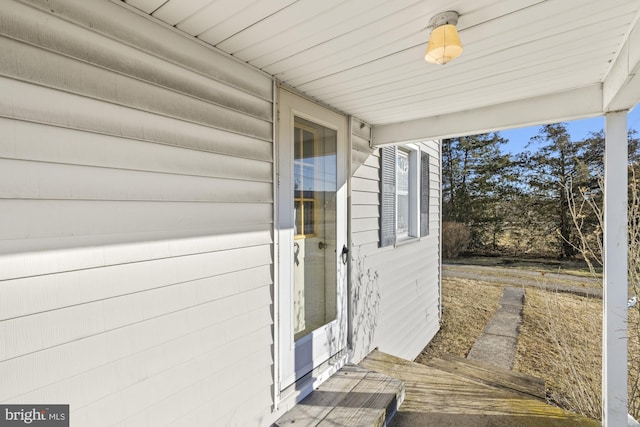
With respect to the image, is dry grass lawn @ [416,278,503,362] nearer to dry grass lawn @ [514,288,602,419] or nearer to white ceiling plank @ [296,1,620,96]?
dry grass lawn @ [514,288,602,419]

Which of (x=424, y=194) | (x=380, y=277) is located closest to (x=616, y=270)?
(x=380, y=277)

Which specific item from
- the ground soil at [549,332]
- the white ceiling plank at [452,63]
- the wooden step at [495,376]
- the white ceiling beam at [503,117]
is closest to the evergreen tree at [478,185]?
the ground soil at [549,332]

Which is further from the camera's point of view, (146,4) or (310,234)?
(310,234)

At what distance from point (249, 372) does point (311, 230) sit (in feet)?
3.66

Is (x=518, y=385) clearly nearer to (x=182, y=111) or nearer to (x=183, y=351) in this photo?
(x=183, y=351)

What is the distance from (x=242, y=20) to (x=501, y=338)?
5238 millimetres

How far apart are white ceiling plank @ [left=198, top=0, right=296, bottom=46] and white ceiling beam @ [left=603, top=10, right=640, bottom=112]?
1572 mm

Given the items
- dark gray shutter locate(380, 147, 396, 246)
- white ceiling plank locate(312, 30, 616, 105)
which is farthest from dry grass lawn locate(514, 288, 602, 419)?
white ceiling plank locate(312, 30, 616, 105)

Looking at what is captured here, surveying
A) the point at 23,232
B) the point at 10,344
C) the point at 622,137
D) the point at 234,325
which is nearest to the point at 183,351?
the point at 234,325

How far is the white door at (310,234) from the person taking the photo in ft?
7.11

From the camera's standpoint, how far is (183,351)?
1.56m

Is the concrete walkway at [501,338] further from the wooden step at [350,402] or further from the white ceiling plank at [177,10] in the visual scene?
the white ceiling plank at [177,10]
